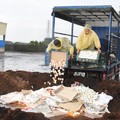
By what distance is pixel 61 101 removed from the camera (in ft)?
28.1

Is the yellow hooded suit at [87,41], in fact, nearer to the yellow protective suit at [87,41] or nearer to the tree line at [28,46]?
the yellow protective suit at [87,41]

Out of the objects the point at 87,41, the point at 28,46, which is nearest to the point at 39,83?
the point at 87,41

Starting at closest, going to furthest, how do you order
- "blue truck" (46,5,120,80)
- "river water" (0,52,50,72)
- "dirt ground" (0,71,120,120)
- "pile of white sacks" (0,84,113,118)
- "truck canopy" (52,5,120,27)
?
"pile of white sacks" (0,84,113,118) < "dirt ground" (0,71,120,120) < "blue truck" (46,5,120,80) < "truck canopy" (52,5,120,27) < "river water" (0,52,50,72)

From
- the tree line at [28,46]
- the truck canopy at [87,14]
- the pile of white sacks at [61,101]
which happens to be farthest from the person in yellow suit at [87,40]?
the tree line at [28,46]

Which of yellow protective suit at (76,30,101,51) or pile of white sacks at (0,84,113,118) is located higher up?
yellow protective suit at (76,30,101,51)

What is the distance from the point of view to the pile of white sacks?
8.13 metres

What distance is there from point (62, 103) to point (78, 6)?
4.35 m

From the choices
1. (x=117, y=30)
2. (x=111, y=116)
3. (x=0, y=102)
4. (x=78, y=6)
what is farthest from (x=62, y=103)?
(x=117, y=30)

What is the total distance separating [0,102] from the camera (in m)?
8.54

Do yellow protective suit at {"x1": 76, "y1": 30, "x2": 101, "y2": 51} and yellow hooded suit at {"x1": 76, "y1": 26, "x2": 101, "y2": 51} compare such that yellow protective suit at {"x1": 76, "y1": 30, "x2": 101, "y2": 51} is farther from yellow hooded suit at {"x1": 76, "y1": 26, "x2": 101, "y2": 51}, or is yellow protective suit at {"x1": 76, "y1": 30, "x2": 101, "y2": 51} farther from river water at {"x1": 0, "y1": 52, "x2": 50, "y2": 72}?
river water at {"x1": 0, "y1": 52, "x2": 50, "y2": 72}

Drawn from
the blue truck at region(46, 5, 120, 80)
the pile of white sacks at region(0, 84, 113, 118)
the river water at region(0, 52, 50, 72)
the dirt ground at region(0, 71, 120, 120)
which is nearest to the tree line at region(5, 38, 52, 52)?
the river water at region(0, 52, 50, 72)

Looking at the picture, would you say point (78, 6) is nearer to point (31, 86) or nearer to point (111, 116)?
point (31, 86)

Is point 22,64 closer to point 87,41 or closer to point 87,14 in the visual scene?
point 87,14

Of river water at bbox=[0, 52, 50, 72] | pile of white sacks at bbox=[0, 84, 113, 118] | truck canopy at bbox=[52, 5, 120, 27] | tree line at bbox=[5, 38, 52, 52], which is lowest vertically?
pile of white sacks at bbox=[0, 84, 113, 118]
